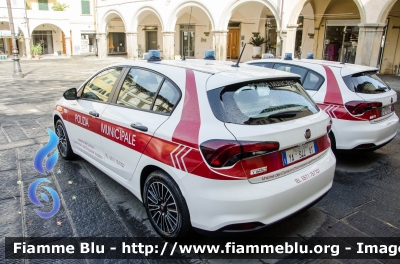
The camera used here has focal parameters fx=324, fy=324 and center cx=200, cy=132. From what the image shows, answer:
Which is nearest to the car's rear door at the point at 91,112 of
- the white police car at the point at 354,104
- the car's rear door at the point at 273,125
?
the car's rear door at the point at 273,125

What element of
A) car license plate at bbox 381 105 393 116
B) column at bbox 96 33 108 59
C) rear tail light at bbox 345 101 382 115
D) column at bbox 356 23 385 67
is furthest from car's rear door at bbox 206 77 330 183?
column at bbox 96 33 108 59

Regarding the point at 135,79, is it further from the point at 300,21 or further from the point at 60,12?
the point at 60,12

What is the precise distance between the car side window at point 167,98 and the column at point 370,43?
13377 mm

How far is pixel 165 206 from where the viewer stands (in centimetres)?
292

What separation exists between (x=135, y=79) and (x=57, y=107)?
6.46ft

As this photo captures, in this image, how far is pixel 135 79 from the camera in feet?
11.6

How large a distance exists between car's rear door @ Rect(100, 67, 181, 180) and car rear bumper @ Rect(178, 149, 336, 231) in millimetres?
687

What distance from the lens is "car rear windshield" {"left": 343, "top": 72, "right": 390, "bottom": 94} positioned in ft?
15.3

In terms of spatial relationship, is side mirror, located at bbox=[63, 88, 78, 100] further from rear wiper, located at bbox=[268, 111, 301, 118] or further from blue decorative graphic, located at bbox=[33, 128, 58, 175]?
rear wiper, located at bbox=[268, 111, 301, 118]

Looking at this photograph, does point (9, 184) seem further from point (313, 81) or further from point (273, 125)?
point (313, 81)

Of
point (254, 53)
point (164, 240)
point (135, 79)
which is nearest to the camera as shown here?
point (164, 240)

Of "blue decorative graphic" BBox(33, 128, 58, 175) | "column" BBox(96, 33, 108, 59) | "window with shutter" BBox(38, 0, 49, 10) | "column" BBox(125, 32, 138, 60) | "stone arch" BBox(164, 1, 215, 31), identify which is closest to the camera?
"blue decorative graphic" BBox(33, 128, 58, 175)

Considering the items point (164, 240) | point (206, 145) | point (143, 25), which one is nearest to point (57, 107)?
point (164, 240)

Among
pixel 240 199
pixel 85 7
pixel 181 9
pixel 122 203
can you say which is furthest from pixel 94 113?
pixel 85 7
